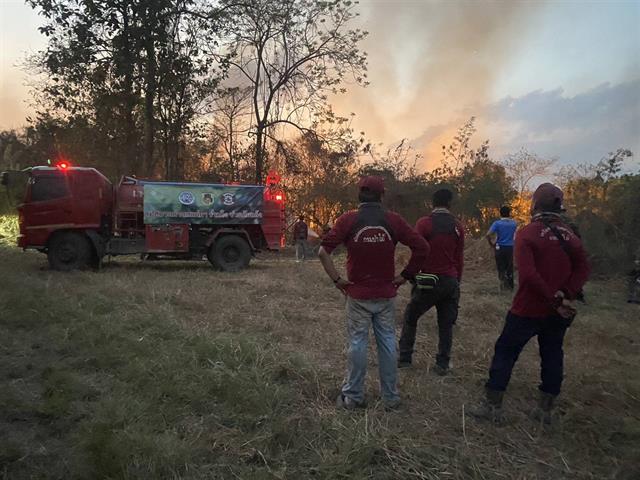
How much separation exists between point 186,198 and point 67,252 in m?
3.08

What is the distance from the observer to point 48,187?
39.4 feet

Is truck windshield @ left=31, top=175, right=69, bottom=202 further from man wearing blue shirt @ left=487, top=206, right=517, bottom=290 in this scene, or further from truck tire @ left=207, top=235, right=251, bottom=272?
man wearing blue shirt @ left=487, top=206, right=517, bottom=290

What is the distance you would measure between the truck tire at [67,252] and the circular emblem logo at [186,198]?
2.52 metres

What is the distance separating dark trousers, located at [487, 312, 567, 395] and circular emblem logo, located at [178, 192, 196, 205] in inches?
401

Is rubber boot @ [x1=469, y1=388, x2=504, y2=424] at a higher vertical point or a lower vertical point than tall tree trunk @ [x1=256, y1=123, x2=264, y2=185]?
lower

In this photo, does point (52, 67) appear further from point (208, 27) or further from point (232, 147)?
point (232, 147)

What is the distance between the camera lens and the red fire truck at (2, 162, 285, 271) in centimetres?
1202

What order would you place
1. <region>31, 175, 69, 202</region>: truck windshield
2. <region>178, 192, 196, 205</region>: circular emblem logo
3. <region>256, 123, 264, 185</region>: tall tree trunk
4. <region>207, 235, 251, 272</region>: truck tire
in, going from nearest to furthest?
<region>31, 175, 69, 202</region>: truck windshield
<region>178, 192, 196, 205</region>: circular emblem logo
<region>207, 235, 251, 272</region>: truck tire
<region>256, 123, 264, 185</region>: tall tree trunk

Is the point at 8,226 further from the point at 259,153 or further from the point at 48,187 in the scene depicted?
the point at 48,187

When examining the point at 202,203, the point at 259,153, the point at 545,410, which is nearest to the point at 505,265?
the point at 545,410

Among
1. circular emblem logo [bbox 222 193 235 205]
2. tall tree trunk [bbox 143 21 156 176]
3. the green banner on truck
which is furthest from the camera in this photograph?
tall tree trunk [bbox 143 21 156 176]

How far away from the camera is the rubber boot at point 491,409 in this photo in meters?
3.90

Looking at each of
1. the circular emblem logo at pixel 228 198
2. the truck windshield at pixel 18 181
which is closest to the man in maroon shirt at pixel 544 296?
the circular emblem logo at pixel 228 198

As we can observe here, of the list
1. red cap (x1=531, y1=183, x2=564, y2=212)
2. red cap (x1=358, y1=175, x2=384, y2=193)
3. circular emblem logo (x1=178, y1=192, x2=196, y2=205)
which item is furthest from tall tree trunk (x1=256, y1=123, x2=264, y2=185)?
red cap (x1=531, y1=183, x2=564, y2=212)
